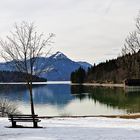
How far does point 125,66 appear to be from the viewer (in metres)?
148

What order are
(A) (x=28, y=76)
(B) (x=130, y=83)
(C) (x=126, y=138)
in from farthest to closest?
(B) (x=130, y=83), (A) (x=28, y=76), (C) (x=126, y=138)

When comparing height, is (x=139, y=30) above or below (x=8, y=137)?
above

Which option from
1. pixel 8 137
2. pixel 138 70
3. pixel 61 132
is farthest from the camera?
pixel 138 70

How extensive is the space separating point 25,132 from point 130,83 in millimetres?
116962

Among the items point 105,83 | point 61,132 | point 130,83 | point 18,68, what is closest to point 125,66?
point 130,83

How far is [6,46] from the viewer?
39375 millimetres

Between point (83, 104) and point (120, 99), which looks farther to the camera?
point (120, 99)

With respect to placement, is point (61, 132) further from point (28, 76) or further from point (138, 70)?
point (138, 70)

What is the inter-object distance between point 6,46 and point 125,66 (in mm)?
111667

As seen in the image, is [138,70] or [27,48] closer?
[27,48]

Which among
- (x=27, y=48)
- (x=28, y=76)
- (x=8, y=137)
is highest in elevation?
(x=27, y=48)

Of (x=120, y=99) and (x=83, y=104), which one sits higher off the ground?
(x=120, y=99)

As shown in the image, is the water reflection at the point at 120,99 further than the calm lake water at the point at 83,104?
Yes

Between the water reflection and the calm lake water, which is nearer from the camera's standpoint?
the calm lake water
